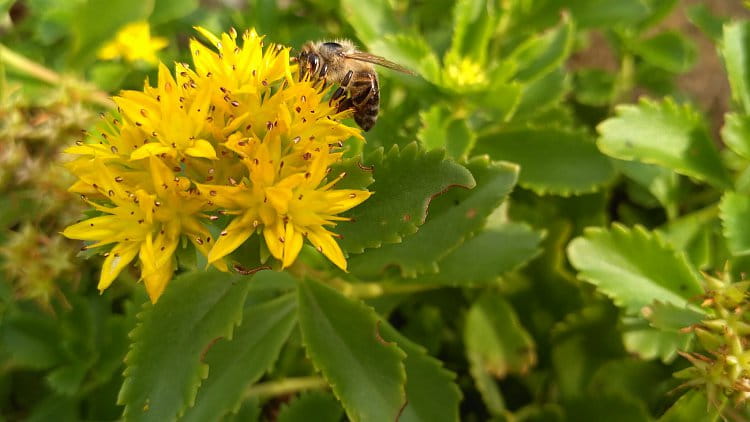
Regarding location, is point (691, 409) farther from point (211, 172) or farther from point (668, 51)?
point (668, 51)

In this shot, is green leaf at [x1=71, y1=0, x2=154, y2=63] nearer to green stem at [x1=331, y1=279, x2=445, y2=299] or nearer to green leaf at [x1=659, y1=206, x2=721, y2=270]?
green stem at [x1=331, y1=279, x2=445, y2=299]

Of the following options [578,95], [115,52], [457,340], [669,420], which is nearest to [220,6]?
[115,52]

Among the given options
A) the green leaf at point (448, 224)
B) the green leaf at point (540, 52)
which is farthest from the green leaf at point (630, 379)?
the green leaf at point (540, 52)

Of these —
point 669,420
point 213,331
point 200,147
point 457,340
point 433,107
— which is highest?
point 200,147

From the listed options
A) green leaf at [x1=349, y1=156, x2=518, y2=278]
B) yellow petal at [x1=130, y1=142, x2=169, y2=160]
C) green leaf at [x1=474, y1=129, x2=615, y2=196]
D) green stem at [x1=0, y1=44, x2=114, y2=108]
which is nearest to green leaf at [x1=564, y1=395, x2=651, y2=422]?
green leaf at [x1=474, y1=129, x2=615, y2=196]

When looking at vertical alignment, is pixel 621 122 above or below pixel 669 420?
above

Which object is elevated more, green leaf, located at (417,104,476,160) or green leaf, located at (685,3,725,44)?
green leaf, located at (685,3,725,44)

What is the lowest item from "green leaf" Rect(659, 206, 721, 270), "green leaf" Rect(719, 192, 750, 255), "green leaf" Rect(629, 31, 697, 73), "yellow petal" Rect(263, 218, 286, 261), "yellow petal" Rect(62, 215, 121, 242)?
"green leaf" Rect(659, 206, 721, 270)

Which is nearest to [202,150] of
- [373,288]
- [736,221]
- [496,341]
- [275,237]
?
[275,237]

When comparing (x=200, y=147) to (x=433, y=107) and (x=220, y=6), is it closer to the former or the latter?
(x=433, y=107)
